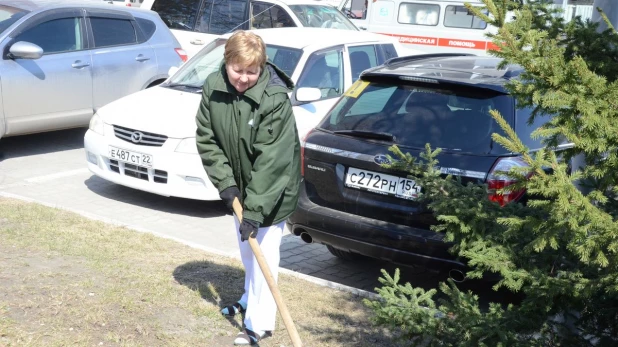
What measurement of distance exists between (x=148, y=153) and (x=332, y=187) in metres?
2.62

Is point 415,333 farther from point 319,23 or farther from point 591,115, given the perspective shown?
point 319,23

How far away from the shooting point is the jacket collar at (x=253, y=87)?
405cm

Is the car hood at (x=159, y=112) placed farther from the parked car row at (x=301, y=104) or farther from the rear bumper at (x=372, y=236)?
the rear bumper at (x=372, y=236)

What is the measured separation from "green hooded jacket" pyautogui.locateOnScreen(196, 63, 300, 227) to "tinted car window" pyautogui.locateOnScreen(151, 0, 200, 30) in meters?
9.52

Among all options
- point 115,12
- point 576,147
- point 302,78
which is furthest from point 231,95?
point 115,12

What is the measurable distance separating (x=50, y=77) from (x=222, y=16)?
4.63 meters

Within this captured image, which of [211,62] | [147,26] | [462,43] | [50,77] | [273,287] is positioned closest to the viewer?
[273,287]

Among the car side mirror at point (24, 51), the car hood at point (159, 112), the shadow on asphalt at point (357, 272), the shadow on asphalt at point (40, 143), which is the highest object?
the car side mirror at point (24, 51)

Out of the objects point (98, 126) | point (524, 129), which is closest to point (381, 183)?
point (524, 129)

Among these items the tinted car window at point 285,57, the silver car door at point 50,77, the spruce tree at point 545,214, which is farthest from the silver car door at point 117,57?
the spruce tree at point 545,214

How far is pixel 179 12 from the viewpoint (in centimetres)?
1357

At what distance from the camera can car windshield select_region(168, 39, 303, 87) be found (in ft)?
27.6

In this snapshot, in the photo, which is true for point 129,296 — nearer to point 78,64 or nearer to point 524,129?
point 524,129

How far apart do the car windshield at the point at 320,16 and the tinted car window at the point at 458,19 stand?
10.7 ft
